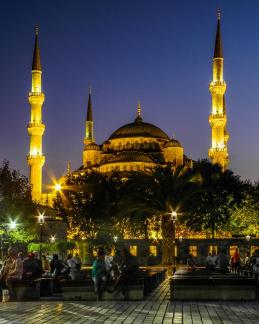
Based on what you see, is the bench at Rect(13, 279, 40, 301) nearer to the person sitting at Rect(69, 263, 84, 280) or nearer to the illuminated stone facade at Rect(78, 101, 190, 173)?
the person sitting at Rect(69, 263, 84, 280)

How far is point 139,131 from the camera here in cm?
10556

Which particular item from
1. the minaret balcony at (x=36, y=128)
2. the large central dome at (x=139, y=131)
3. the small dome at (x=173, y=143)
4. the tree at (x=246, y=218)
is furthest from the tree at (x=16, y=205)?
the large central dome at (x=139, y=131)

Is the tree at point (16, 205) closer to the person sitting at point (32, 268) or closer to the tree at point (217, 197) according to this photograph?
the tree at point (217, 197)

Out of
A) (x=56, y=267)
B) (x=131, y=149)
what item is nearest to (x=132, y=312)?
(x=56, y=267)

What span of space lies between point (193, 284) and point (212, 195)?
1663 inches

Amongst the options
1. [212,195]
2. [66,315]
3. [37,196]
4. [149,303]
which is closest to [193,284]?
[149,303]

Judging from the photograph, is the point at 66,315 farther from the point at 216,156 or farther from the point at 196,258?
the point at 216,156

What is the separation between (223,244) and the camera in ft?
165

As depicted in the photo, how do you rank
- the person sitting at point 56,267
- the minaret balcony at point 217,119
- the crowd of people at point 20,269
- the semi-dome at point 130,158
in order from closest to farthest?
the crowd of people at point 20,269 → the person sitting at point 56,267 → the minaret balcony at point 217,119 → the semi-dome at point 130,158

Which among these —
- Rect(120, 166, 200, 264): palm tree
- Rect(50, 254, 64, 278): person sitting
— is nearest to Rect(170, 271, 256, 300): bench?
Rect(50, 254, 64, 278): person sitting

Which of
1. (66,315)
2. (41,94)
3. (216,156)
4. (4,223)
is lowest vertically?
(66,315)

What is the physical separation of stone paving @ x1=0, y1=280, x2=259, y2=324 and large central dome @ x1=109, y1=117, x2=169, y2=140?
293 ft

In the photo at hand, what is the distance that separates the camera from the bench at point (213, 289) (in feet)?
51.1

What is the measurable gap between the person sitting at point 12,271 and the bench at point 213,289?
13.6 ft
